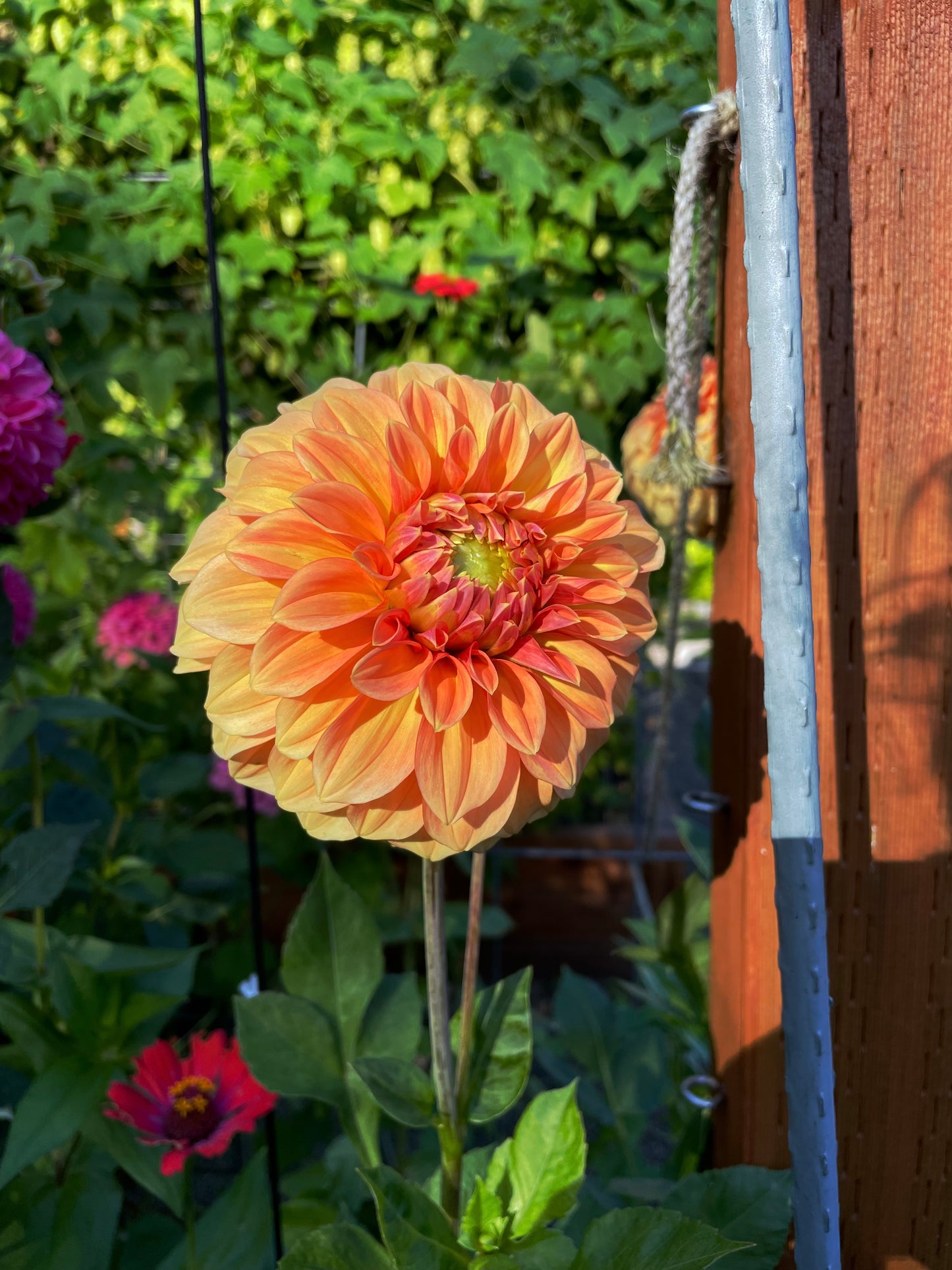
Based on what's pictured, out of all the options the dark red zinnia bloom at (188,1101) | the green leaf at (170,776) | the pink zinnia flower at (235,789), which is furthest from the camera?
the pink zinnia flower at (235,789)

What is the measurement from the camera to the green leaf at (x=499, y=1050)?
1.83 ft

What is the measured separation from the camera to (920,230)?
60cm

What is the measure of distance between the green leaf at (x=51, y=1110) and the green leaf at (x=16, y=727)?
0.98 ft

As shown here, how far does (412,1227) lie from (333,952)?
0.78 ft

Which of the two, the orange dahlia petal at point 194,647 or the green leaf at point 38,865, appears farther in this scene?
the green leaf at point 38,865

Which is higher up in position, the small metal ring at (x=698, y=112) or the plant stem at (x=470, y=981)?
the small metal ring at (x=698, y=112)

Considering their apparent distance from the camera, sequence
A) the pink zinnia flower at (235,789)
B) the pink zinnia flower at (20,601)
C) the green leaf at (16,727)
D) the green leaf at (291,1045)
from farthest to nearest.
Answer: the pink zinnia flower at (235,789), the pink zinnia flower at (20,601), the green leaf at (16,727), the green leaf at (291,1045)

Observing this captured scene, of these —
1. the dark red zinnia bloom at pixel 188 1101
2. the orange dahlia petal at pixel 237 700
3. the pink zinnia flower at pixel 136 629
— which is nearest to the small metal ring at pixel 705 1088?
the dark red zinnia bloom at pixel 188 1101

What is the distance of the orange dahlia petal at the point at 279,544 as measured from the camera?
0.43 meters

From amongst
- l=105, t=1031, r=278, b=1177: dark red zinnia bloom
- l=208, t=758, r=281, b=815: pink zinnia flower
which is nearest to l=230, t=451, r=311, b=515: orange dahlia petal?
l=105, t=1031, r=278, b=1177: dark red zinnia bloom

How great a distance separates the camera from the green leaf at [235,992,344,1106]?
25.6 inches

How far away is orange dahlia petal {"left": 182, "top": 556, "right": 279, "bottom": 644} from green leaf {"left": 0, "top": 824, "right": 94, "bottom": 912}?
521mm

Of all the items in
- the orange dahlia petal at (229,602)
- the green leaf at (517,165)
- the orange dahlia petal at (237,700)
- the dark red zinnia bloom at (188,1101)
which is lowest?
the dark red zinnia bloom at (188,1101)

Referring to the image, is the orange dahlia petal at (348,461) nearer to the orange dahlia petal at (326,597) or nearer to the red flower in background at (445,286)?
the orange dahlia petal at (326,597)
